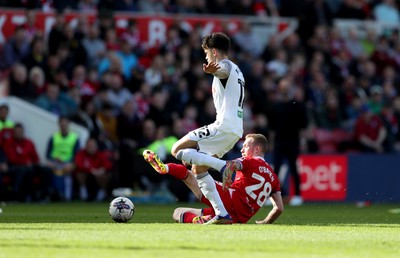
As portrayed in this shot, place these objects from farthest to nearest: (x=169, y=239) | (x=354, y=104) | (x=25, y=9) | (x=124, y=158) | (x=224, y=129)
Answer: (x=354, y=104) → (x=25, y=9) → (x=124, y=158) → (x=224, y=129) → (x=169, y=239)

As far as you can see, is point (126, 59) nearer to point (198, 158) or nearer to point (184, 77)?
point (184, 77)

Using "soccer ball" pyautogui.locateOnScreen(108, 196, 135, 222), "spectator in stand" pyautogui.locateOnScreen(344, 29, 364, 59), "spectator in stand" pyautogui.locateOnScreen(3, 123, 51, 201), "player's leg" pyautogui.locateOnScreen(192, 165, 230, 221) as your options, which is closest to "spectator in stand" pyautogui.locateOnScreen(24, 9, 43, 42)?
"spectator in stand" pyautogui.locateOnScreen(3, 123, 51, 201)

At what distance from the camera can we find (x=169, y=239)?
10.2 meters

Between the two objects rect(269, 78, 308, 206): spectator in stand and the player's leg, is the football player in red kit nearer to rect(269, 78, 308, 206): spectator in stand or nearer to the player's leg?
the player's leg

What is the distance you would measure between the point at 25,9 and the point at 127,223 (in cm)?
1125

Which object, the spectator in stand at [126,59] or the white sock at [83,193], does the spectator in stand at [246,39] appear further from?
the white sock at [83,193]

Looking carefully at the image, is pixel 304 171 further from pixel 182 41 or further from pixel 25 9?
pixel 25 9

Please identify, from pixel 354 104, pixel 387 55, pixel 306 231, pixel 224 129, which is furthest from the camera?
pixel 387 55

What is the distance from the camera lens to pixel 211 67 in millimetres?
12203

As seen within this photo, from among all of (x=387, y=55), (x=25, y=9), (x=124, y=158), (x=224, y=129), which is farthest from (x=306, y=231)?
(x=387, y=55)

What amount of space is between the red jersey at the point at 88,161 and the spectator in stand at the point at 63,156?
6.9 inches

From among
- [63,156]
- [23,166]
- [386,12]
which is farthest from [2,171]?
[386,12]

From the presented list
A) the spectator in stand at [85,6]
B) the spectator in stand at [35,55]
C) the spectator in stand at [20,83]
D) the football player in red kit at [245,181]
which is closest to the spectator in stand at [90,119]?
the spectator in stand at [20,83]

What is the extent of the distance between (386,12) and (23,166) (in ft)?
42.6
